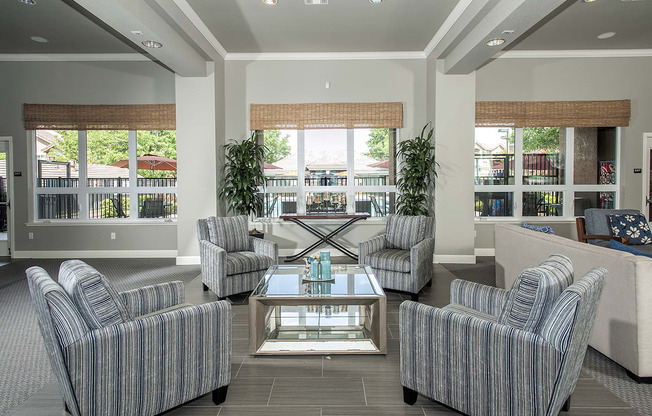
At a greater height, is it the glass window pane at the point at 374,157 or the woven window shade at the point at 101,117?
the woven window shade at the point at 101,117

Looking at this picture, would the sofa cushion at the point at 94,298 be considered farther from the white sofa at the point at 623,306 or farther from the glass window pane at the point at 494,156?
the glass window pane at the point at 494,156

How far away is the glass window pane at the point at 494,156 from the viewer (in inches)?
259

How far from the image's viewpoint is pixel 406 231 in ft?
15.3

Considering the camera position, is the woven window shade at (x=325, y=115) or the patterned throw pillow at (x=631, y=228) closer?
the patterned throw pillow at (x=631, y=228)

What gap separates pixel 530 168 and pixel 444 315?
547 centimetres

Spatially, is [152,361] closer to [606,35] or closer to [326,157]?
[326,157]

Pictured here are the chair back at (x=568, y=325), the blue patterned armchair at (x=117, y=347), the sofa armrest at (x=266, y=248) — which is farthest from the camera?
the sofa armrest at (x=266, y=248)

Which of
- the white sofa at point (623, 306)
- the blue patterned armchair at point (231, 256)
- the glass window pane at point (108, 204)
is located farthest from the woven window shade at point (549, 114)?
the glass window pane at point (108, 204)

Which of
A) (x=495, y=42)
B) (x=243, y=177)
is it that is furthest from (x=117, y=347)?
(x=495, y=42)

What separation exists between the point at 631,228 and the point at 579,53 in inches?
118

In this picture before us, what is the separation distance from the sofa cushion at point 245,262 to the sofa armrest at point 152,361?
1.86m

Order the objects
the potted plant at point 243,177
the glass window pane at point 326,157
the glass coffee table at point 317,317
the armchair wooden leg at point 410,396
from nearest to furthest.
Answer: the armchair wooden leg at point 410,396 → the glass coffee table at point 317,317 → the potted plant at point 243,177 → the glass window pane at point 326,157

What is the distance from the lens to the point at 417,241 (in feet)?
15.0

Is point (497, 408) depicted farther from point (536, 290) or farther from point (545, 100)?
point (545, 100)
